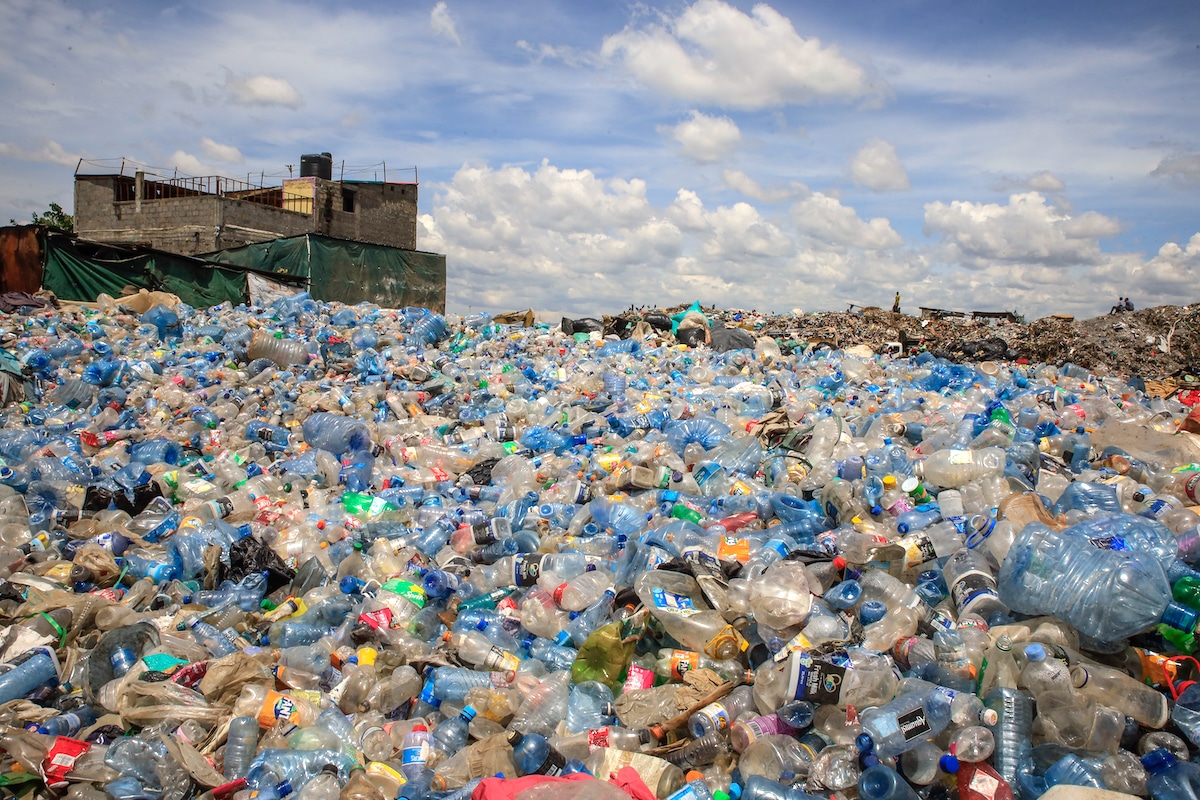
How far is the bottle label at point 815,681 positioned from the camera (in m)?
2.15

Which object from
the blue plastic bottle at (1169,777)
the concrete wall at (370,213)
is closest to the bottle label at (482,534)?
the blue plastic bottle at (1169,777)

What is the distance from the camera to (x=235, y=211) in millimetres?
18750

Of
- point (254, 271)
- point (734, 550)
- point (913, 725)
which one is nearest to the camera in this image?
point (913, 725)

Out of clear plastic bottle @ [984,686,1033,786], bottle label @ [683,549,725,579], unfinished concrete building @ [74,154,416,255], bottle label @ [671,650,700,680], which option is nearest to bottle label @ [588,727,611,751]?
bottle label @ [671,650,700,680]

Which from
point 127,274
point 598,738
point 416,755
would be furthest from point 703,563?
point 127,274

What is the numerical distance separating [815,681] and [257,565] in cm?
282

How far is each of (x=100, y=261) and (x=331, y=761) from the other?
1227 cm

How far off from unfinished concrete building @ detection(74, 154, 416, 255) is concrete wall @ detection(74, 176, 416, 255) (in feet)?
0.08

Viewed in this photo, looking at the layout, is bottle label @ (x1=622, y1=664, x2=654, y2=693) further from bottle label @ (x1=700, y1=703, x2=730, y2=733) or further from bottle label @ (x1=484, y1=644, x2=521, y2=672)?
bottle label @ (x1=484, y1=644, x2=521, y2=672)

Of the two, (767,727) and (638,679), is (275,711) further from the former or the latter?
(767,727)

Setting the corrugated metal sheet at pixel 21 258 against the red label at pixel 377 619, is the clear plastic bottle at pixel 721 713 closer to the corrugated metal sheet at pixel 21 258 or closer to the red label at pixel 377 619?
the red label at pixel 377 619

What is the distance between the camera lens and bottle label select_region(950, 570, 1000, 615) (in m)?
2.49

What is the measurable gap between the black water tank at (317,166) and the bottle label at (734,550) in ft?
75.6

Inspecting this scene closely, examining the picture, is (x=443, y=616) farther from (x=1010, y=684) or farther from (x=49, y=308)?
(x=49, y=308)
